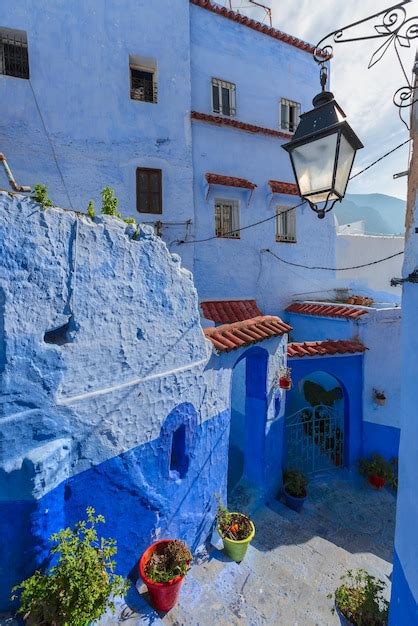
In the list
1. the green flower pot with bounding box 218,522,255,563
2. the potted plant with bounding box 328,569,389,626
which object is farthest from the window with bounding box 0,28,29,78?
the potted plant with bounding box 328,569,389,626

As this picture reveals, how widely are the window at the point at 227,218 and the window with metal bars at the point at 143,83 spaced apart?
394 centimetres

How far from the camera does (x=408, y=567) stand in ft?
10.9

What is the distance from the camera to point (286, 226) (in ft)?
42.9

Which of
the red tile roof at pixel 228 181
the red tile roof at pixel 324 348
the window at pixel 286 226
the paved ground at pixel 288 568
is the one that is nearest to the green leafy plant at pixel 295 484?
the paved ground at pixel 288 568

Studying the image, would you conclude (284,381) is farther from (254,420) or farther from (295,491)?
(295,491)

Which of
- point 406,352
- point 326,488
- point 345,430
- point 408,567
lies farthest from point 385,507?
point 406,352

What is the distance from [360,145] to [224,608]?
6.20m

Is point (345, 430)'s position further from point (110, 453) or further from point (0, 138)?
point (0, 138)

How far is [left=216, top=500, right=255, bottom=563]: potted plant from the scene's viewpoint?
5668 mm

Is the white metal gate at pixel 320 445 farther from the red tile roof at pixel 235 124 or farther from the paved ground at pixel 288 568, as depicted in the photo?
the red tile roof at pixel 235 124

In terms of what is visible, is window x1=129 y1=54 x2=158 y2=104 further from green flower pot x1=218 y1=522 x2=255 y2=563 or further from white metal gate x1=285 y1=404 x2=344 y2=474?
green flower pot x1=218 y1=522 x2=255 y2=563

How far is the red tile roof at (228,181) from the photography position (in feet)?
36.0

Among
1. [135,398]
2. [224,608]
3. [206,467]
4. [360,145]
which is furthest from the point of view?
[206,467]

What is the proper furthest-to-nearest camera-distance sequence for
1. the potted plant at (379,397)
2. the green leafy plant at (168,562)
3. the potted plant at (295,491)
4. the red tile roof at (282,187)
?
the red tile roof at (282,187), the potted plant at (379,397), the potted plant at (295,491), the green leafy plant at (168,562)
